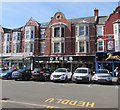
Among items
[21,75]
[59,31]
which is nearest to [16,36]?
[59,31]

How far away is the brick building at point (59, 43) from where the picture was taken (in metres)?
24.0

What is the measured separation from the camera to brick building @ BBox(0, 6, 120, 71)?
946 inches

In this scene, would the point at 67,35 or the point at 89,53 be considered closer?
the point at 89,53

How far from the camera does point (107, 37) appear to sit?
23.6m

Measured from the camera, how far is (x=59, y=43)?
25.5m

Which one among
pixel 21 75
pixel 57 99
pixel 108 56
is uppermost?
pixel 108 56

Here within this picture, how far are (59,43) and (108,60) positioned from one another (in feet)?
31.3

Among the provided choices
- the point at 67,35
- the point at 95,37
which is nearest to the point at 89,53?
the point at 95,37

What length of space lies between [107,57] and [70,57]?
639 cm

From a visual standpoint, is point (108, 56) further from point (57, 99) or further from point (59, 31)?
point (57, 99)

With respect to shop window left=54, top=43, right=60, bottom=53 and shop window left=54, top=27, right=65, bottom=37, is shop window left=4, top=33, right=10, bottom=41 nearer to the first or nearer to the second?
shop window left=54, top=27, right=65, bottom=37

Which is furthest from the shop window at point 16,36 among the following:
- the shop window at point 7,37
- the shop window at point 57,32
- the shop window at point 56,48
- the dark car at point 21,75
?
the dark car at point 21,75

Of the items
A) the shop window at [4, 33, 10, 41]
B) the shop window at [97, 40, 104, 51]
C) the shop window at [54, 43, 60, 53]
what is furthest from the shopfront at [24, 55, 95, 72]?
the shop window at [4, 33, 10, 41]

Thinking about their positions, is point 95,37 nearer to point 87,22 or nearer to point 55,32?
point 87,22
